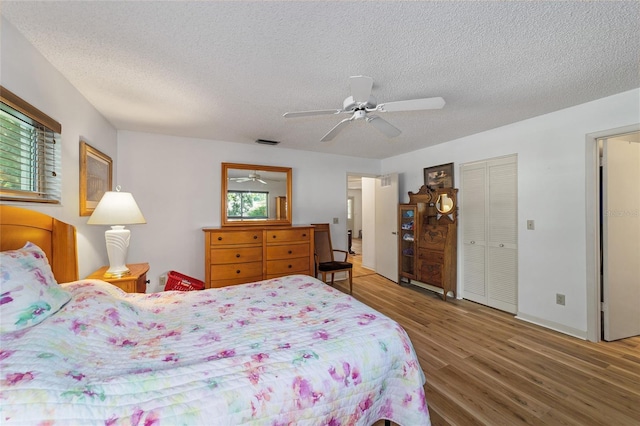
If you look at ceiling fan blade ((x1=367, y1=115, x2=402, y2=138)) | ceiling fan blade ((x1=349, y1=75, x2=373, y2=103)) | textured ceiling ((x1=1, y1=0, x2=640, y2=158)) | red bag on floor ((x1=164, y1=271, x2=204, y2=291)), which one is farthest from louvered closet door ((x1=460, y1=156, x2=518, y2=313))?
red bag on floor ((x1=164, y1=271, x2=204, y2=291))

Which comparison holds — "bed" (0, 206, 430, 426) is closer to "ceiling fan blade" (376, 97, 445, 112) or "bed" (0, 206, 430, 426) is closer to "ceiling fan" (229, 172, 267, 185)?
"ceiling fan blade" (376, 97, 445, 112)

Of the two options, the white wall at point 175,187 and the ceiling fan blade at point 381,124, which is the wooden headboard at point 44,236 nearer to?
the white wall at point 175,187

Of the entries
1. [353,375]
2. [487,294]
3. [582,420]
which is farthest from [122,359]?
[487,294]

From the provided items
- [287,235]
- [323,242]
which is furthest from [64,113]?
[323,242]

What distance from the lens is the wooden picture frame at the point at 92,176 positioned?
218 cm

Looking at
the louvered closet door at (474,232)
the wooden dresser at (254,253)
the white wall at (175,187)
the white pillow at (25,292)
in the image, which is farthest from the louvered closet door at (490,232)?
the white pillow at (25,292)

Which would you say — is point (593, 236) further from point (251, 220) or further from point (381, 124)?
point (251, 220)

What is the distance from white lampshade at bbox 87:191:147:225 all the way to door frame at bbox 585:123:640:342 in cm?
429

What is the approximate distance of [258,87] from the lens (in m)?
2.17

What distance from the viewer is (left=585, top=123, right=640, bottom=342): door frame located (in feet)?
8.18

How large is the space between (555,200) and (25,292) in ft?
13.7

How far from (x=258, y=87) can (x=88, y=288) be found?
1.84m

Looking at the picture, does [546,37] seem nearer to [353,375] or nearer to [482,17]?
[482,17]

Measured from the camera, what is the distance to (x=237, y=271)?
3428mm
